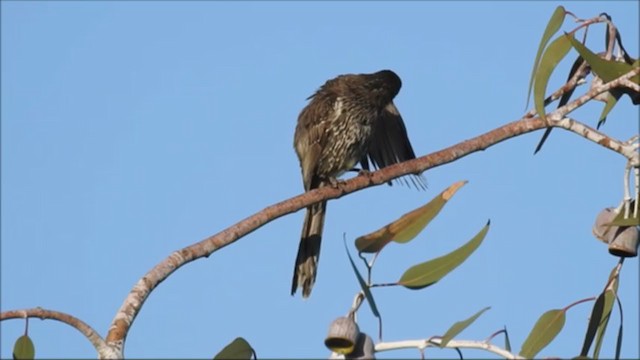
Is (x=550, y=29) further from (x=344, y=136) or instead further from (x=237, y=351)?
(x=344, y=136)

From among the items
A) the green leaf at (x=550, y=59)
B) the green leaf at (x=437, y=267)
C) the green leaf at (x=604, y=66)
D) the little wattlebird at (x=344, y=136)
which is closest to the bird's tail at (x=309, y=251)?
the little wattlebird at (x=344, y=136)

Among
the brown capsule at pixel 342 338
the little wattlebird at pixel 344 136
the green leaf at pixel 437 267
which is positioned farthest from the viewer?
the little wattlebird at pixel 344 136

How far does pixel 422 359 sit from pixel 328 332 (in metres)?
0.25

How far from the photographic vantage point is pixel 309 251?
7062 millimetres

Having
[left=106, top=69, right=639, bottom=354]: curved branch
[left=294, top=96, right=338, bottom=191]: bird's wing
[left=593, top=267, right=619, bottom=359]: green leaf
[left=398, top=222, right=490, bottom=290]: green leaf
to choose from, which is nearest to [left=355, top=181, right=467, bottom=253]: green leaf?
[left=398, top=222, right=490, bottom=290]: green leaf

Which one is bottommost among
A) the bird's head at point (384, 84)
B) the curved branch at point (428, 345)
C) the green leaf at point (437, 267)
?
the curved branch at point (428, 345)

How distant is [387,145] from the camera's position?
24.3ft

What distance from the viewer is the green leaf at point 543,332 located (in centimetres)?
411

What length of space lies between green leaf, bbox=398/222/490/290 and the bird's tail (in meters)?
2.79

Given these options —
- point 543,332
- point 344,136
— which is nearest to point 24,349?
point 543,332

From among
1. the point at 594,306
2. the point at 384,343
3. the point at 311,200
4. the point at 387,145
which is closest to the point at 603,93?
the point at 594,306

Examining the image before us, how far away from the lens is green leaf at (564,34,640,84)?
14.7 ft

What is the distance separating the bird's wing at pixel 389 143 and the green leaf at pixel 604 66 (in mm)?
2768

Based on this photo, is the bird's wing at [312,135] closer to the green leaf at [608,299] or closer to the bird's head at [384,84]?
the bird's head at [384,84]
